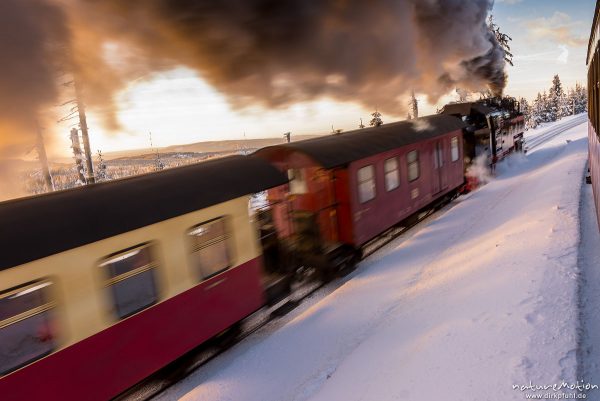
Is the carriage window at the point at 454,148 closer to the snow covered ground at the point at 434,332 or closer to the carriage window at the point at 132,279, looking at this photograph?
the snow covered ground at the point at 434,332

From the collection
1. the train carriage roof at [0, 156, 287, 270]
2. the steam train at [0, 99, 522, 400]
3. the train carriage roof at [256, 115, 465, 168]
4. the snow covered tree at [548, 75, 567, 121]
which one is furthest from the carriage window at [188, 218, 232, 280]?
the snow covered tree at [548, 75, 567, 121]

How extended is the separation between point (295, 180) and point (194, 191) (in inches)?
145

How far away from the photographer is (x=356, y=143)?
1032 centimetres

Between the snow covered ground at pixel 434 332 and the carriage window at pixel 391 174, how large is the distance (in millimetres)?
1883

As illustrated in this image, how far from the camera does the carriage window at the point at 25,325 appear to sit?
13.9ft

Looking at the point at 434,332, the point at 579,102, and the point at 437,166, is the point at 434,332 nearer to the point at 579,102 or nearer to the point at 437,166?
the point at 437,166

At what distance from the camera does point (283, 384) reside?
19.8ft

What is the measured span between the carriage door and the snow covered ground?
3.75 meters

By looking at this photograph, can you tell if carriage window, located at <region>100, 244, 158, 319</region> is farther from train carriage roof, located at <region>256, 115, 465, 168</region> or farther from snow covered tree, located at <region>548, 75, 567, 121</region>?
snow covered tree, located at <region>548, 75, 567, 121</region>

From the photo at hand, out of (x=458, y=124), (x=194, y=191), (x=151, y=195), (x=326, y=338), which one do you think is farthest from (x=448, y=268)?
(x=458, y=124)

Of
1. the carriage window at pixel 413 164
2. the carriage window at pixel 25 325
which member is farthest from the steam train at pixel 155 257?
the carriage window at pixel 413 164

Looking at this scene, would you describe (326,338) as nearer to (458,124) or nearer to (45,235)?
(45,235)

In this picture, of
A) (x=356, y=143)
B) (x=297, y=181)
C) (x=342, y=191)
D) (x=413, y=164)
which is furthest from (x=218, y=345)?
(x=413, y=164)

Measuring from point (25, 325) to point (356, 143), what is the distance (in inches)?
304
